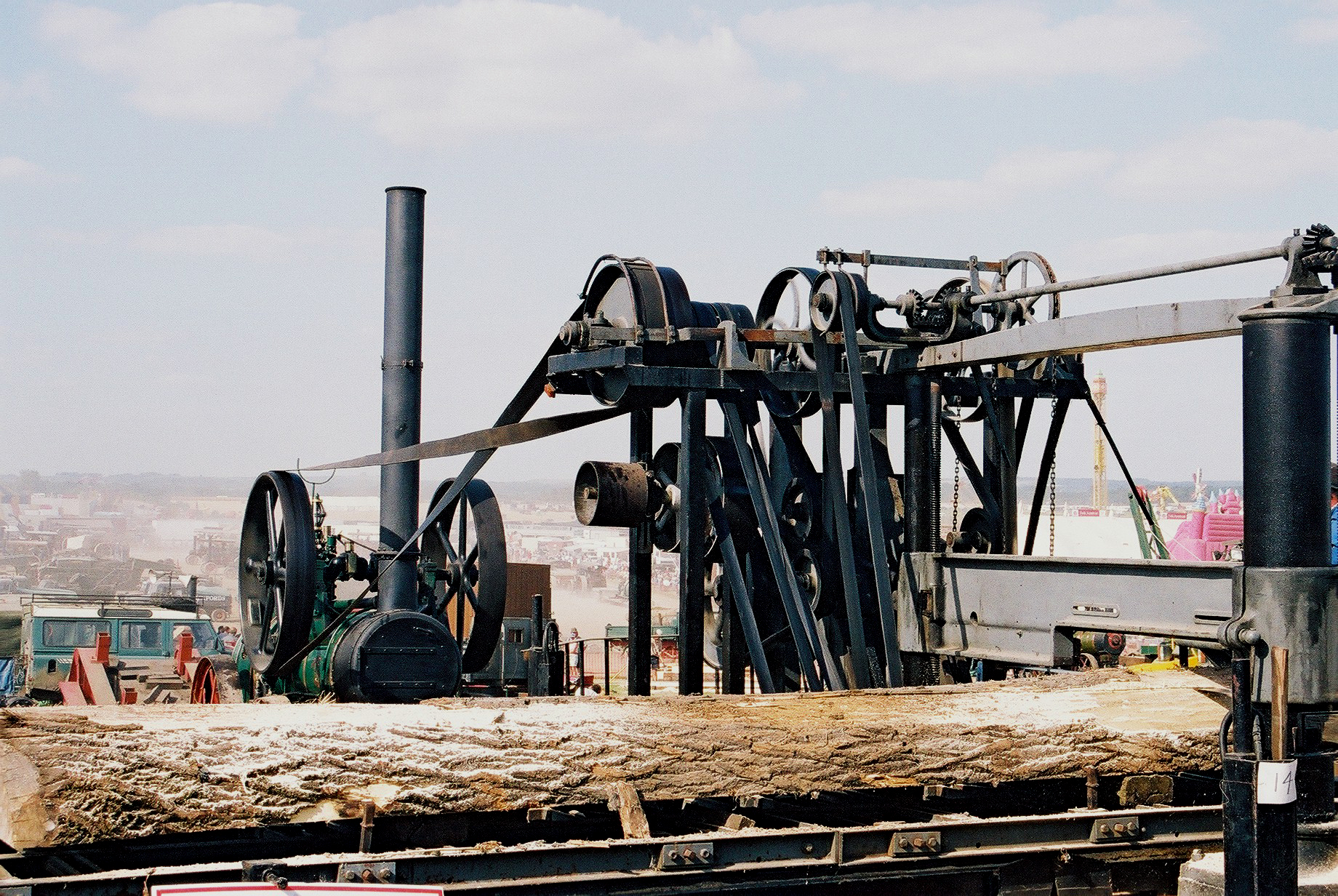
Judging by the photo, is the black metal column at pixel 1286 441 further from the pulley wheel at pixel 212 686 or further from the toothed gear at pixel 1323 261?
the pulley wheel at pixel 212 686

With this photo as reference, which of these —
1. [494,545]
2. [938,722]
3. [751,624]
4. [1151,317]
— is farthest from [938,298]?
[494,545]

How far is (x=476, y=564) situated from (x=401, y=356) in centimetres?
196

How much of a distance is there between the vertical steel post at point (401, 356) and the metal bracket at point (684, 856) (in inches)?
294

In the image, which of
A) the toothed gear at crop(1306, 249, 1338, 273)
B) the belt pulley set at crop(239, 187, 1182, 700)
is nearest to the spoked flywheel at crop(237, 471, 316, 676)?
the belt pulley set at crop(239, 187, 1182, 700)

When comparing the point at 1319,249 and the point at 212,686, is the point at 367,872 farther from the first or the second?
the point at 212,686

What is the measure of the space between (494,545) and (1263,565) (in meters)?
6.88

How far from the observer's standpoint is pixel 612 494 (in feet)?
31.3

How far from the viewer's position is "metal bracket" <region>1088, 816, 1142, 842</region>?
6.00 metres

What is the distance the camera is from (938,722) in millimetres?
6527

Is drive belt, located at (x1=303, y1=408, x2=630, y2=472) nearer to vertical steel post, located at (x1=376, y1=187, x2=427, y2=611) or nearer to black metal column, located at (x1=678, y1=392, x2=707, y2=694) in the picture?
black metal column, located at (x1=678, y1=392, x2=707, y2=694)

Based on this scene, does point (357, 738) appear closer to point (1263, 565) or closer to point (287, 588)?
point (1263, 565)

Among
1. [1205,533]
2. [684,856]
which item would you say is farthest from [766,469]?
[1205,533]

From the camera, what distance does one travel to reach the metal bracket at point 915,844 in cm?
556

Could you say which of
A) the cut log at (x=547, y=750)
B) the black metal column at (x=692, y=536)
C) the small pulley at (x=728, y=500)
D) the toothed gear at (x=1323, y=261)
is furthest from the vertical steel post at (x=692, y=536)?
the toothed gear at (x=1323, y=261)
